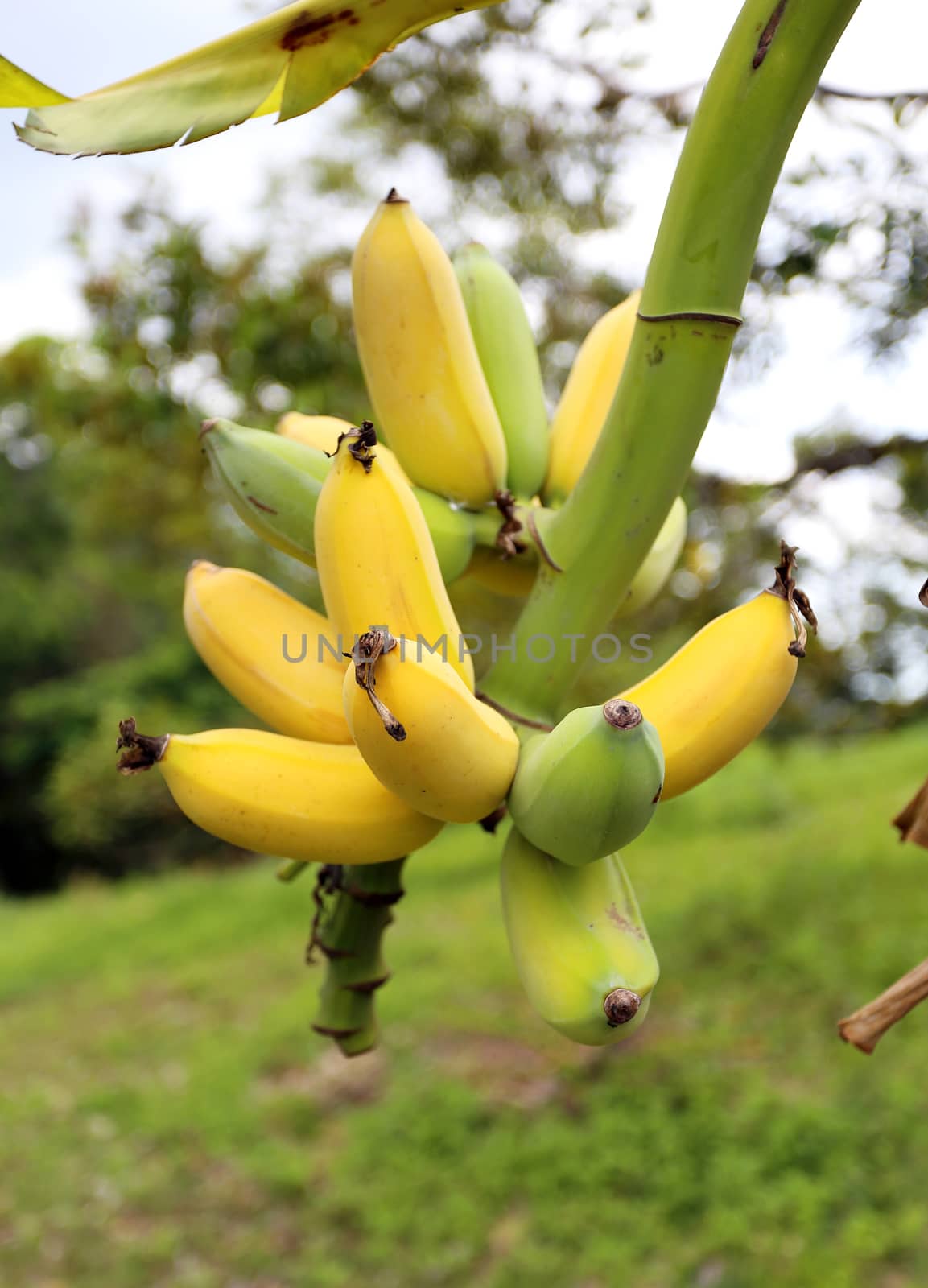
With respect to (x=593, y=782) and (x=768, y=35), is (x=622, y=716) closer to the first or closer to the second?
(x=593, y=782)

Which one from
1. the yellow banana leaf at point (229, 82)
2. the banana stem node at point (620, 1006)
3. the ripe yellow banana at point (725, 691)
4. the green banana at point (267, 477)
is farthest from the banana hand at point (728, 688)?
the yellow banana leaf at point (229, 82)

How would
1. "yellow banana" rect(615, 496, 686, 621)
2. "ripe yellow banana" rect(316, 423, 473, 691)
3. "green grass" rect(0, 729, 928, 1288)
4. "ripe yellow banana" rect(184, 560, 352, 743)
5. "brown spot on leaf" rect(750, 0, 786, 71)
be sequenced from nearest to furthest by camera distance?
"brown spot on leaf" rect(750, 0, 786, 71) → "ripe yellow banana" rect(316, 423, 473, 691) → "ripe yellow banana" rect(184, 560, 352, 743) → "yellow banana" rect(615, 496, 686, 621) → "green grass" rect(0, 729, 928, 1288)

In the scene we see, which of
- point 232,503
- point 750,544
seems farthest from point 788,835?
point 232,503

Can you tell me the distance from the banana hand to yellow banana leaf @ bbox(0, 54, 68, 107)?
44 cm

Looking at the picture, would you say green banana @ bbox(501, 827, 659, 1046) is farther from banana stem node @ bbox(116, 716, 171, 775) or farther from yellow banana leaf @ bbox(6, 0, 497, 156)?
yellow banana leaf @ bbox(6, 0, 497, 156)

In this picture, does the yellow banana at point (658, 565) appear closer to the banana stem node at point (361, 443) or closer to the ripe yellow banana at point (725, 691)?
the ripe yellow banana at point (725, 691)

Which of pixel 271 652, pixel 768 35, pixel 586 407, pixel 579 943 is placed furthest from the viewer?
pixel 586 407

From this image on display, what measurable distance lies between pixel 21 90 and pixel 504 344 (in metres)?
0.38

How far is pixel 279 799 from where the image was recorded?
59 cm

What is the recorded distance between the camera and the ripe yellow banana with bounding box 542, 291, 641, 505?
77 centimetres

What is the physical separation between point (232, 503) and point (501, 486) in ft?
0.60

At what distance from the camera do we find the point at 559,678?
616 mm

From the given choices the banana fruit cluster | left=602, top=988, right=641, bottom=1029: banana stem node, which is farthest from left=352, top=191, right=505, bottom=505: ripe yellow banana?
left=602, top=988, right=641, bottom=1029: banana stem node

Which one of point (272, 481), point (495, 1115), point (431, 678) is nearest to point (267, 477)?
point (272, 481)
